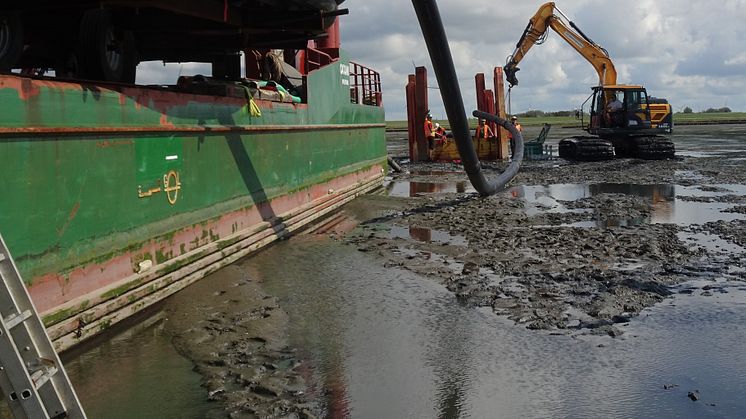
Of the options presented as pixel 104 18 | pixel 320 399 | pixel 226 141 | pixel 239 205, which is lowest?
pixel 320 399

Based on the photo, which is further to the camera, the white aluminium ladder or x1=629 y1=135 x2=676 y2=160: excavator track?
x1=629 y1=135 x2=676 y2=160: excavator track

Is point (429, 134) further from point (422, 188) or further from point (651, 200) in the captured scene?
point (651, 200)

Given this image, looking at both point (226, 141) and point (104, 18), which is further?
point (226, 141)

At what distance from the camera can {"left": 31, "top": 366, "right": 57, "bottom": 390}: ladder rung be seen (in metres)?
2.73

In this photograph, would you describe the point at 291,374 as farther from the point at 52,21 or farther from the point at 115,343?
the point at 52,21

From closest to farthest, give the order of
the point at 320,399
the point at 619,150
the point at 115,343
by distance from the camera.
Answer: the point at 320,399, the point at 115,343, the point at 619,150

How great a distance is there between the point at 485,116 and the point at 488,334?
38.0 ft

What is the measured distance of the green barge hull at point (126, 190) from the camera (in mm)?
4766

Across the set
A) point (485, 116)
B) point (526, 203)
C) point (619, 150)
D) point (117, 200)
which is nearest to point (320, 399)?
point (117, 200)

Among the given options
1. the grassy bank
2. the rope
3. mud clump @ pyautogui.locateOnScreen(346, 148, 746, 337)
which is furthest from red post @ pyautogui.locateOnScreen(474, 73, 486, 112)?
the grassy bank

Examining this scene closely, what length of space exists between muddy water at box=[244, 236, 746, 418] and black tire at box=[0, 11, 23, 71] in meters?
3.01

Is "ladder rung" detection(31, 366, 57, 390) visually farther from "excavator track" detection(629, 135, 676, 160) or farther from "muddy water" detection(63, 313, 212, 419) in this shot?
"excavator track" detection(629, 135, 676, 160)

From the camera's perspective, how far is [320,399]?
4.09 metres

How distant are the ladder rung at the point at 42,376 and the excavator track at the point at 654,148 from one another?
70.7 ft
